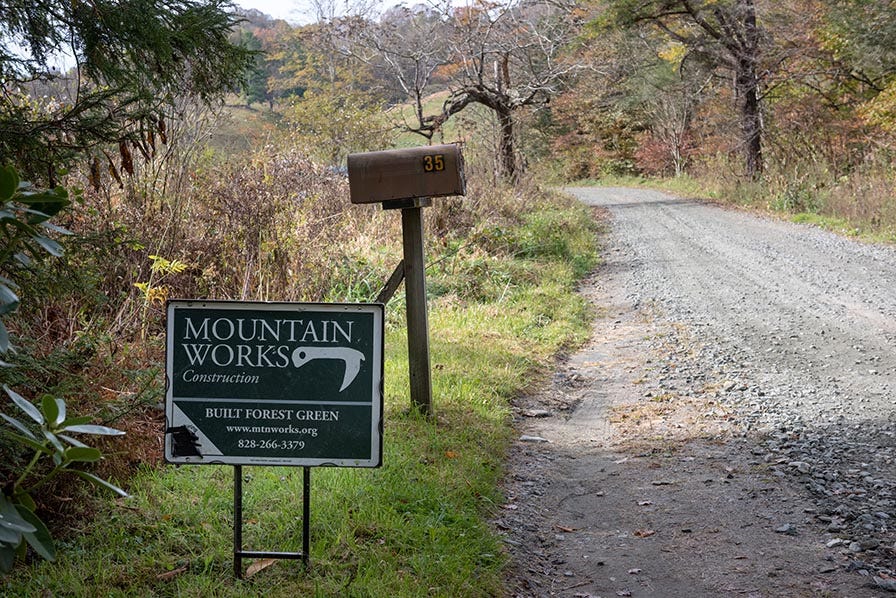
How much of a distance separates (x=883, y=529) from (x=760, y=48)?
2446cm

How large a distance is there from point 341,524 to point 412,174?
2.26 m

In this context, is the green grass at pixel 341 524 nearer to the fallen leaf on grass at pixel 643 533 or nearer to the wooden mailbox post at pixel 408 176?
the fallen leaf on grass at pixel 643 533

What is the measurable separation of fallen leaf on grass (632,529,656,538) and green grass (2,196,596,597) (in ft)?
2.60

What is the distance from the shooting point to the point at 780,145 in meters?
26.0

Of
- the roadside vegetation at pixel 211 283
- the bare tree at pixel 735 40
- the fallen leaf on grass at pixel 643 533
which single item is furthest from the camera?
the bare tree at pixel 735 40

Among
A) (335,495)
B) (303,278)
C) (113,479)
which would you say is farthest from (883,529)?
(303,278)

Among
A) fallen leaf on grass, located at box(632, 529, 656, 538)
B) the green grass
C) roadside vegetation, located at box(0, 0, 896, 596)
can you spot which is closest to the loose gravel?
fallen leaf on grass, located at box(632, 529, 656, 538)

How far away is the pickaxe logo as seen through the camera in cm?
365

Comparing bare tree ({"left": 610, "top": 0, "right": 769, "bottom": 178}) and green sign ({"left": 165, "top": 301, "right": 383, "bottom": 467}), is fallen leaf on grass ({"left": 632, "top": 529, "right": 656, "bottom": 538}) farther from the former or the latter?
bare tree ({"left": 610, "top": 0, "right": 769, "bottom": 178})

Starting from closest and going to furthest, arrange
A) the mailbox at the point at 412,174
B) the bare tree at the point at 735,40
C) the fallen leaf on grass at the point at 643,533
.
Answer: the fallen leaf on grass at the point at 643,533 < the mailbox at the point at 412,174 < the bare tree at the point at 735,40

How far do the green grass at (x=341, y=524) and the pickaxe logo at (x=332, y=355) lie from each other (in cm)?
83

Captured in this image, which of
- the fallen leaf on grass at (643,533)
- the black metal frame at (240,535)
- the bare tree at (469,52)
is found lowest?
the fallen leaf on grass at (643,533)

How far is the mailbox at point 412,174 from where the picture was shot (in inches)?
216

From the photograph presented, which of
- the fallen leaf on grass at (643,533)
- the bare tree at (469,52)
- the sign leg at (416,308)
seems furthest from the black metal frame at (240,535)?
the bare tree at (469,52)
